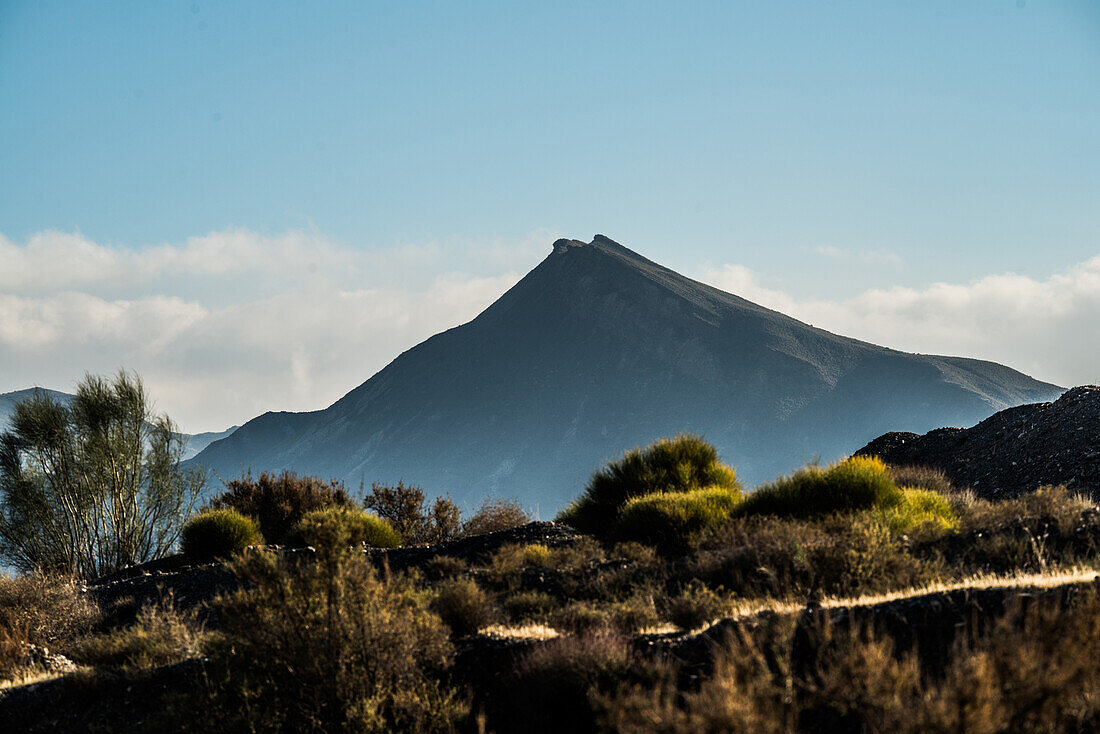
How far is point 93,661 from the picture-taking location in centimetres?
859

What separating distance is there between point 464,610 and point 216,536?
35.2ft

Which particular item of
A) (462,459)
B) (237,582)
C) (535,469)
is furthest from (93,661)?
(462,459)

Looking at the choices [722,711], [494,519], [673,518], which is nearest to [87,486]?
[494,519]

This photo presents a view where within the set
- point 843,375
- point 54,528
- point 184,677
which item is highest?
point 843,375

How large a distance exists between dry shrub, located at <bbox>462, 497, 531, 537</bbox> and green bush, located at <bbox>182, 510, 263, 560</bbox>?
515 centimetres

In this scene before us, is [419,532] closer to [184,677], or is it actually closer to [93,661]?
[93,661]

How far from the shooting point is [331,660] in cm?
557

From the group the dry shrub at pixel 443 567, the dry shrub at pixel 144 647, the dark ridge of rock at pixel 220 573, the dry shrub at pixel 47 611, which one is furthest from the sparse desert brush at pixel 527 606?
the dry shrub at pixel 47 611

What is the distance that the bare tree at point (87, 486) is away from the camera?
1994cm

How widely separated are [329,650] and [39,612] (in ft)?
23.8

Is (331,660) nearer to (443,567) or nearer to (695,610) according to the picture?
(695,610)

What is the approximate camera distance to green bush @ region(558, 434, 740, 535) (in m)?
14.7

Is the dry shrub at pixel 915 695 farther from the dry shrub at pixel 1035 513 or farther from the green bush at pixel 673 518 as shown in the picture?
the green bush at pixel 673 518

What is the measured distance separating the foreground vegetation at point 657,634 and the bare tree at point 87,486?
29.2 ft
